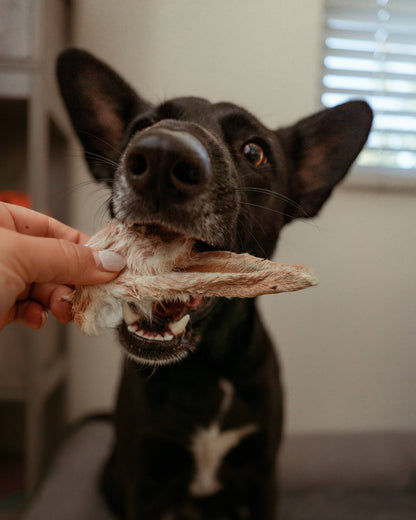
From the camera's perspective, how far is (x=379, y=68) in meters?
1.86

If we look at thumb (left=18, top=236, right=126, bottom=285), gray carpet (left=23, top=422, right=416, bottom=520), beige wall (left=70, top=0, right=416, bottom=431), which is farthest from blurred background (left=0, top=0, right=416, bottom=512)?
thumb (left=18, top=236, right=126, bottom=285)

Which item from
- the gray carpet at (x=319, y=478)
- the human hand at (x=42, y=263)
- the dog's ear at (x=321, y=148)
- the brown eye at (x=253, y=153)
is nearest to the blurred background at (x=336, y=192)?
the gray carpet at (x=319, y=478)

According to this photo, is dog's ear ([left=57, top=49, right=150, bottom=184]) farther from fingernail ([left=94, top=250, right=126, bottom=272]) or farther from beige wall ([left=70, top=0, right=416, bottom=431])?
beige wall ([left=70, top=0, right=416, bottom=431])

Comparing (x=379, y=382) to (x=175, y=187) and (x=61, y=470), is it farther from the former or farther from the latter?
(x=175, y=187)

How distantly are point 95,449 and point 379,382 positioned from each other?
1.37m

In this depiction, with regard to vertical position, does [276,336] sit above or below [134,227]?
below

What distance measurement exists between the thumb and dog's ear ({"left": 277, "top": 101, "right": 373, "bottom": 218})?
679 millimetres

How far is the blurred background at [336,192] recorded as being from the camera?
67.6 inches

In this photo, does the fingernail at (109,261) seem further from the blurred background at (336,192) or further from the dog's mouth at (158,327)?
the blurred background at (336,192)

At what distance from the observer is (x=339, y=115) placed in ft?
3.49

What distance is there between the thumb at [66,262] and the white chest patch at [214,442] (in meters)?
0.54

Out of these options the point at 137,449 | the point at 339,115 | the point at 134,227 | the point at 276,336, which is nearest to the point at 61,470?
the point at 137,449

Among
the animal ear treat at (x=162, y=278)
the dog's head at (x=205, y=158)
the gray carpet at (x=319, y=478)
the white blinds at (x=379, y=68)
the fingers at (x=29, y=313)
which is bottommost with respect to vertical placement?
the gray carpet at (x=319, y=478)

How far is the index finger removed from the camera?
2.18ft
